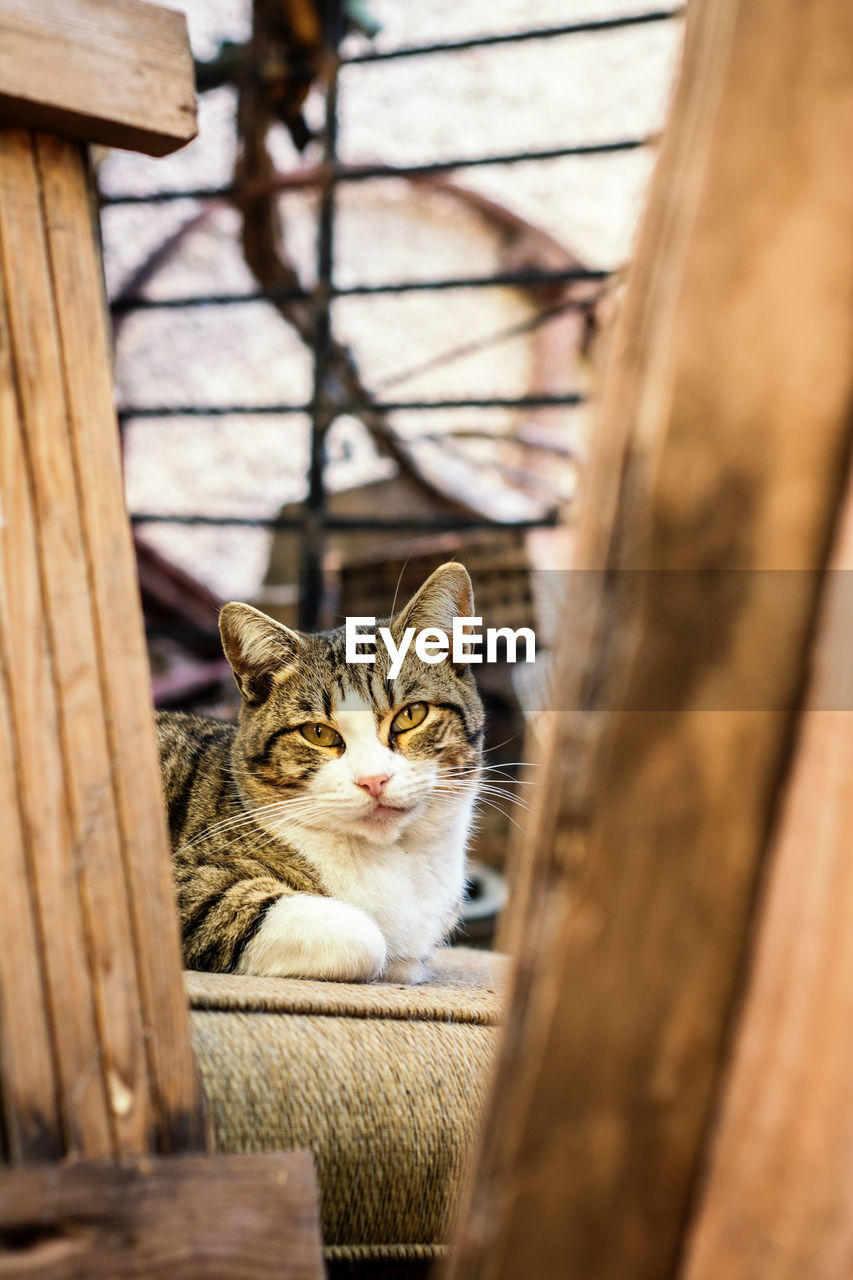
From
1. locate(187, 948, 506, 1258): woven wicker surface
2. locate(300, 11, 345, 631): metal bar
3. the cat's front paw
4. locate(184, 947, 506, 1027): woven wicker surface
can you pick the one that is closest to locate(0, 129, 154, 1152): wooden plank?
locate(187, 948, 506, 1258): woven wicker surface

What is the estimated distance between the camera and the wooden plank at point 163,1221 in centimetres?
70

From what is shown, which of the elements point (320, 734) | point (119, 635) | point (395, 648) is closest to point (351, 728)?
point (320, 734)

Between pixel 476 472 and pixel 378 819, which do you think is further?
pixel 476 472

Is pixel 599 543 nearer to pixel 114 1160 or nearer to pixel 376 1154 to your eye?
pixel 114 1160

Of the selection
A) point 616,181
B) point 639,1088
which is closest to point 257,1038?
point 639,1088

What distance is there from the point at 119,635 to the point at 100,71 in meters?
0.50

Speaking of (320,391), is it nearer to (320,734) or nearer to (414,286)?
(414,286)

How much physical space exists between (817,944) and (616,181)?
5280mm

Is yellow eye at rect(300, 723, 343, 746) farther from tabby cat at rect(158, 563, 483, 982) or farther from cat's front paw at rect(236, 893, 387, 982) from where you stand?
cat's front paw at rect(236, 893, 387, 982)

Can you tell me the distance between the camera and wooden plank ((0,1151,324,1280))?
70 cm

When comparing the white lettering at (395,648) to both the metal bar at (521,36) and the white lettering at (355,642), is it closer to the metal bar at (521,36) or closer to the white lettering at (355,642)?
the white lettering at (355,642)

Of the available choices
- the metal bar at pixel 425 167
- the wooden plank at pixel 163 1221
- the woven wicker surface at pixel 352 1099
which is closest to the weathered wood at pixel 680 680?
the wooden plank at pixel 163 1221

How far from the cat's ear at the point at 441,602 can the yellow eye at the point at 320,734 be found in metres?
0.24

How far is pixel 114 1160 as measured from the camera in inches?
30.5
